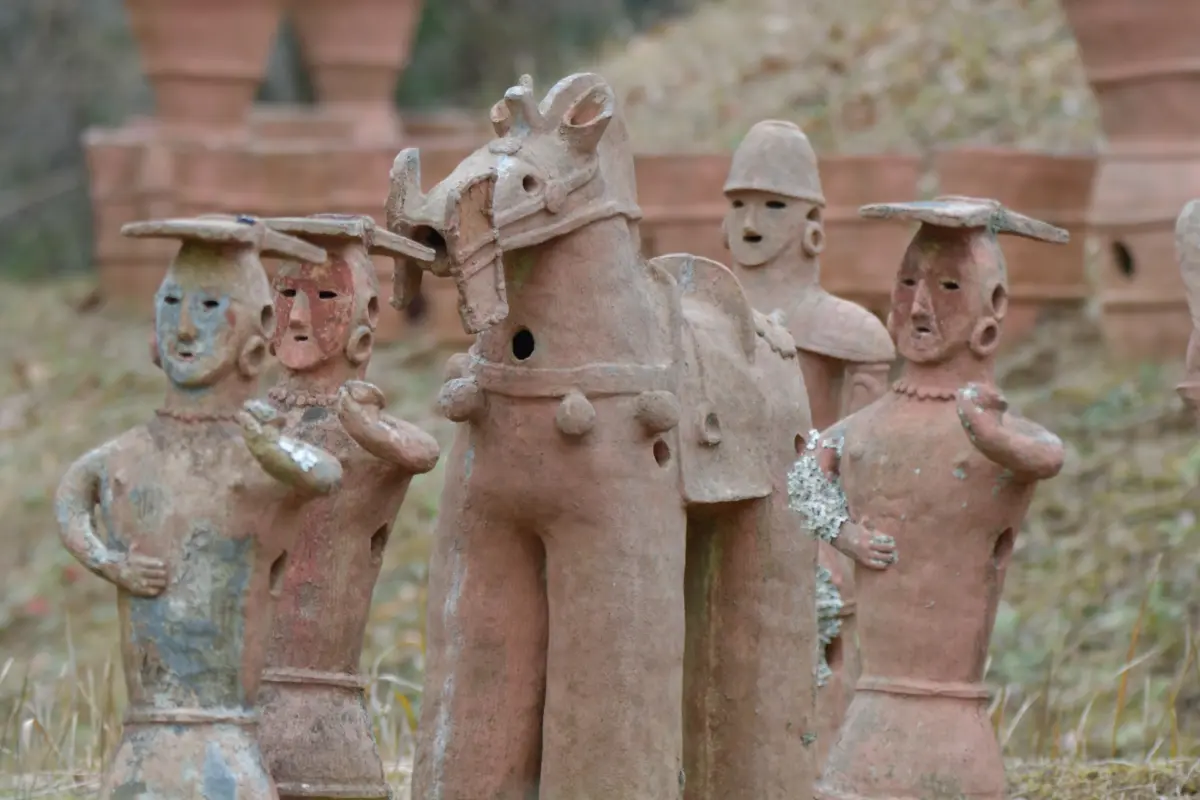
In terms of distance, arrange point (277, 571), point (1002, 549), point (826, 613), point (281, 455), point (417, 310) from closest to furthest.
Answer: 1. point (281, 455)
2. point (277, 571)
3. point (1002, 549)
4. point (826, 613)
5. point (417, 310)

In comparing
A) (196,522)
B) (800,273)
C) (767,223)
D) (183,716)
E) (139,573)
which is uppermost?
(767,223)

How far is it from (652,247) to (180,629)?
6.47 meters

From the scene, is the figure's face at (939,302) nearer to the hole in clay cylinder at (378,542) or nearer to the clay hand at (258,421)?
the hole in clay cylinder at (378,542)

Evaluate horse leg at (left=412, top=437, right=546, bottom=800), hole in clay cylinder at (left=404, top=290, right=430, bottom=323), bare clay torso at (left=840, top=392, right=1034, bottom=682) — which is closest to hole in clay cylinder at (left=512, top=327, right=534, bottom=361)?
horse leg at (left=412, top=437, right=546, bottom=800)

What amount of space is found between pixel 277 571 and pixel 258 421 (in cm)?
39

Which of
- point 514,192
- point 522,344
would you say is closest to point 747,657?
point 522,344

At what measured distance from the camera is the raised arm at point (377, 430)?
5.16 m

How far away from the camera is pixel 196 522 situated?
4.82 m

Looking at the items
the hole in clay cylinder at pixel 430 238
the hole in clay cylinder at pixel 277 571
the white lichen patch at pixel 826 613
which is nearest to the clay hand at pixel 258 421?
the hole in clay cylinder at pixel 277 571

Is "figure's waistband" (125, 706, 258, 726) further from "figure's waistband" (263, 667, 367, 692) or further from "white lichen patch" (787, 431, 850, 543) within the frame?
"white lichen patch" (787, 431, 850, 543)

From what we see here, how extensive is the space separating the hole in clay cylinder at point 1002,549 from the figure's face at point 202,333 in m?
1.86

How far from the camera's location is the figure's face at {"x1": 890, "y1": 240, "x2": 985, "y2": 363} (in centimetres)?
551

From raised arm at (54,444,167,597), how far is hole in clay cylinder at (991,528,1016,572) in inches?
76.8

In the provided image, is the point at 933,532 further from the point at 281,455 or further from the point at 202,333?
the point at 202,333
